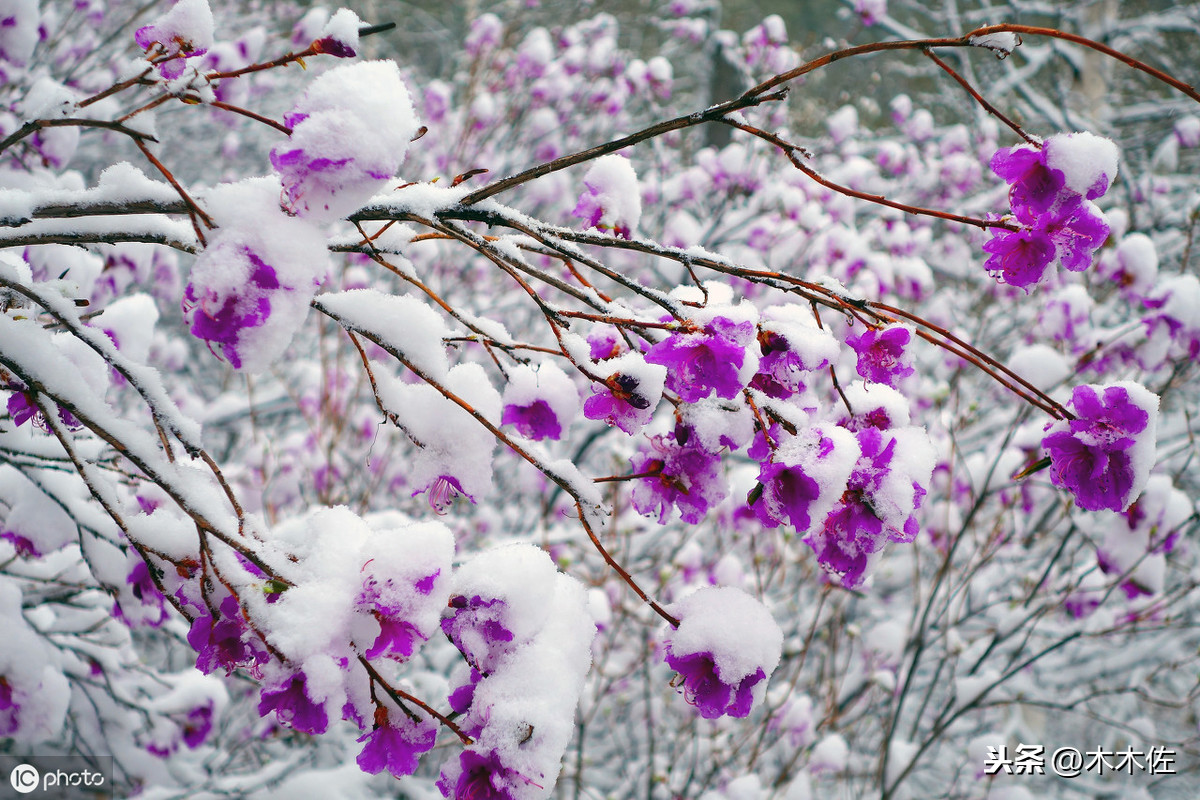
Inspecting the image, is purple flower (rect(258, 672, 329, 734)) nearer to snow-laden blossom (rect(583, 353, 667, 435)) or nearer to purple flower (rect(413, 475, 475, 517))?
purple flower (rect(413, 475, 475, 517))

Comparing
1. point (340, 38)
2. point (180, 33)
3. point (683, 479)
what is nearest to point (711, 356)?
point (683, 479)

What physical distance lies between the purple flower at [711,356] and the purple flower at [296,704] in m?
0.47

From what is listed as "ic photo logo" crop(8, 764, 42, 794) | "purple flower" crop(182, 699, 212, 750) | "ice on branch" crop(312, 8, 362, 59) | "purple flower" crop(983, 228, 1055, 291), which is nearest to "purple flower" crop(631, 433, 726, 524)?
"purple flower" crop(983, 228, 1055, 291)

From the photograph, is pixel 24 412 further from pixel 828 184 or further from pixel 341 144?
pixel 828 184

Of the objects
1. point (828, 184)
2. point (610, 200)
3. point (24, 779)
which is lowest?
point (24, 779)

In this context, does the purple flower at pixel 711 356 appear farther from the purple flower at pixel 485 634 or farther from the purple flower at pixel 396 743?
the purple flower at pixel 396 743

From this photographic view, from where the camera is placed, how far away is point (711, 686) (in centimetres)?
77

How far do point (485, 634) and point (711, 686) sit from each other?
271mm

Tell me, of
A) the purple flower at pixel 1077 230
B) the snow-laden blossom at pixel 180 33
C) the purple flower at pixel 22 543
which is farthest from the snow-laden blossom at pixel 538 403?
the purple flower at pixel 22 543

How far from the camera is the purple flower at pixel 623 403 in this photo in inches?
31.0

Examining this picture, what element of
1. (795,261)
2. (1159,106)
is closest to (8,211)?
(795,261)

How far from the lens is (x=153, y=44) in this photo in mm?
812

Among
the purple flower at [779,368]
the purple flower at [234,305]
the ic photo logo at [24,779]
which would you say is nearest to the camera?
the purple flower at [234,305]

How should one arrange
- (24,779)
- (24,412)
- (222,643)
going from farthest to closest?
(24,779) → (24,412) → (222,643)
